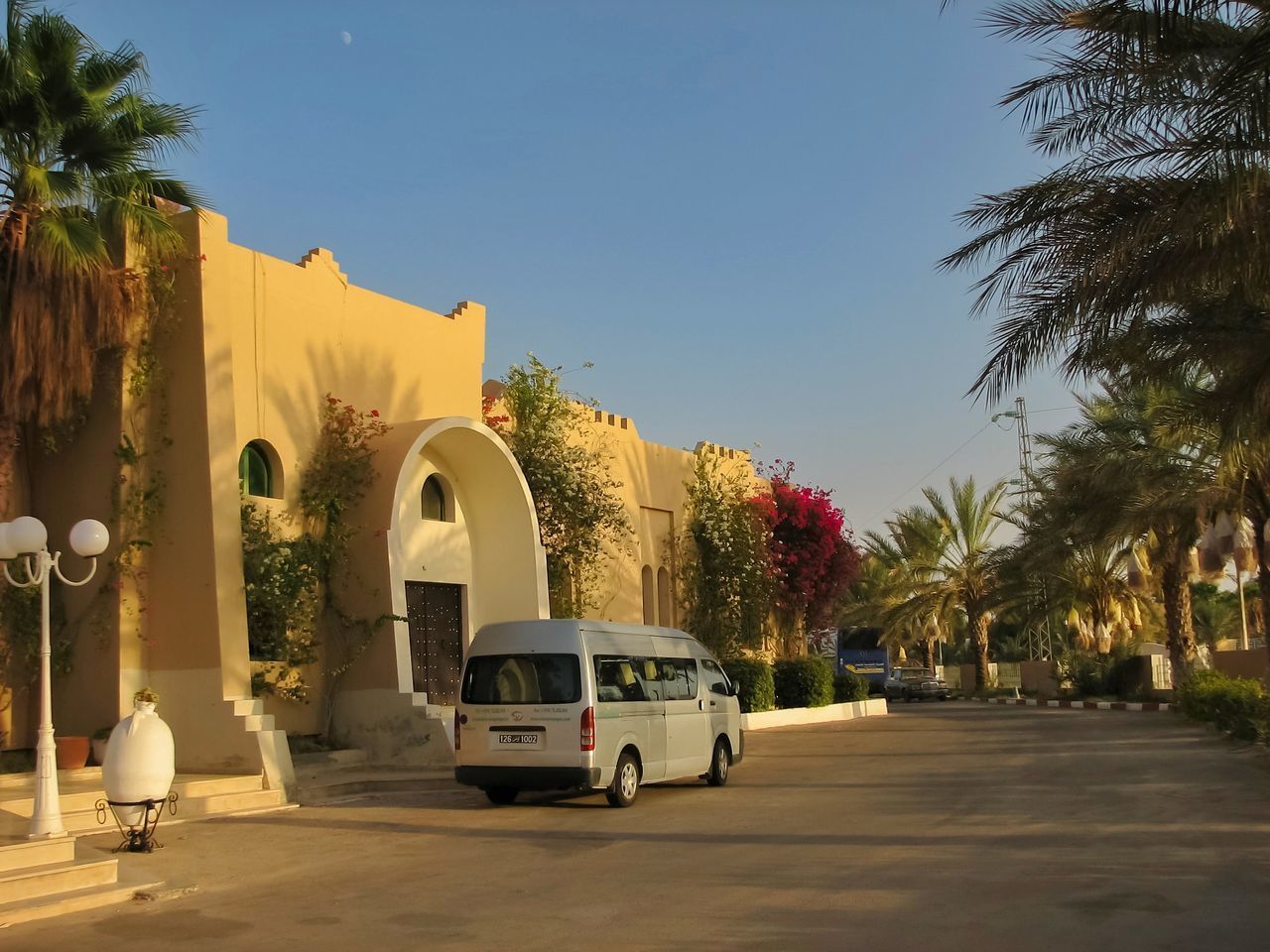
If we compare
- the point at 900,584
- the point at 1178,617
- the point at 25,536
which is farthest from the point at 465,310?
the point at 900,584

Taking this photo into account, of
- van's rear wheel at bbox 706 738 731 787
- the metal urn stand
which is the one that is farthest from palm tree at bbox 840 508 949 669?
the metal urn stand

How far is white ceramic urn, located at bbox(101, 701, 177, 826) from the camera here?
1085 cm

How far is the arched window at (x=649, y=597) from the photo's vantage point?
28.0m

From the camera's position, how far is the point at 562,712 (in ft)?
44.4

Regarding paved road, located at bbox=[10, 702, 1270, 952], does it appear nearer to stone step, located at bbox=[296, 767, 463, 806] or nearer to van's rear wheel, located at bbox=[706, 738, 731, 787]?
van's rear wheel, located at bbox=[706, 738, 731, 787]

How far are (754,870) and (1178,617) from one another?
89.0 feet

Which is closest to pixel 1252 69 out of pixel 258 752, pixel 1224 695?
pixel 258 752

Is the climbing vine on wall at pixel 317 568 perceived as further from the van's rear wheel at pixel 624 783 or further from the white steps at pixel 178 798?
the van's rear wheel at pixel 624 783

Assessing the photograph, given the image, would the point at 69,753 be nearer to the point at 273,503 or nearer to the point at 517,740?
the point at 273,503

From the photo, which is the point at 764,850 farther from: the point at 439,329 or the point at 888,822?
the point at 439,329

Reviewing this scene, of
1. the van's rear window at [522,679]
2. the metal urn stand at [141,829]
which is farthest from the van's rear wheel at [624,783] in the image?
the metal urn stand at [141,829]

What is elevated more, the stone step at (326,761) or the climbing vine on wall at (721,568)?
the climbing vine on wall at (721,568)

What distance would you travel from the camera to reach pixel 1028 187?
43.8 ft

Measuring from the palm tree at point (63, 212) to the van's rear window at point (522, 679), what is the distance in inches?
234
